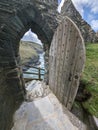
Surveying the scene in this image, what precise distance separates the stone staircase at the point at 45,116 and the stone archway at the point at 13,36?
0.81 ft

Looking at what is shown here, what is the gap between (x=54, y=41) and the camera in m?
Answer: 3.48

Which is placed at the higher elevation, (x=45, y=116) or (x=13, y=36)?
(x=13, y=36)

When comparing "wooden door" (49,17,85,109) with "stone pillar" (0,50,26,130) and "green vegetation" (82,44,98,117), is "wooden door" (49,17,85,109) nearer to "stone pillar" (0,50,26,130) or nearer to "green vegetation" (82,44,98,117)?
"green vegetation" (82,44,98,117)

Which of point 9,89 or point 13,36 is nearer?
point 13,36

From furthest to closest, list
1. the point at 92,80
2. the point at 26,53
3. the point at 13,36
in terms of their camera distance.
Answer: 1. the point at 26,53
2. the point at 92,80
3. the point at 13,36

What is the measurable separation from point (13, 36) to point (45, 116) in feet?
6.40

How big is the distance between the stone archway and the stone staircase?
246 mm

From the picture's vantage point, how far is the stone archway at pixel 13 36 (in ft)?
8.98

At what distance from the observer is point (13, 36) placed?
295 cm

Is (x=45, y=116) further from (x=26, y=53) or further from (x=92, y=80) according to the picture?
(x=26, y=53)

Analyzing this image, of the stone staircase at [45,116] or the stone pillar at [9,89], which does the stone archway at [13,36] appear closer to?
the stone pillar at [9,89]

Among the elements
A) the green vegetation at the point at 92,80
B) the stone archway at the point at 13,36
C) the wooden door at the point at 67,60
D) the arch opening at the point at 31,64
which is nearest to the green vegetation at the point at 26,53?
Answer: the arch opening at the point at 31,64

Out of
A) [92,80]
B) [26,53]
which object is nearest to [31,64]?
[26,53]

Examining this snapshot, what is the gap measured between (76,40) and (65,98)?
1.44 metres
